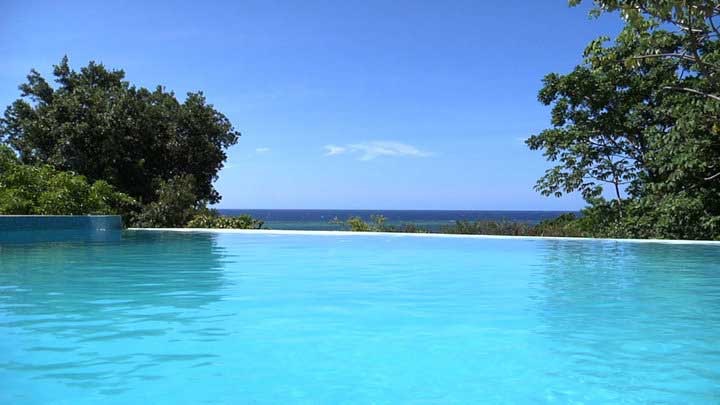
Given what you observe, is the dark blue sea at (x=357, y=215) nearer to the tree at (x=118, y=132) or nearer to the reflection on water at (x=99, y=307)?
the tree at (x=118, y=132)

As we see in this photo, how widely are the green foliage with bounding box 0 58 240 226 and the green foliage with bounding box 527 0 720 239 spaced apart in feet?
41.1

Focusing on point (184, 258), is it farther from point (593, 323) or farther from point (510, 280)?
point (593, 323)

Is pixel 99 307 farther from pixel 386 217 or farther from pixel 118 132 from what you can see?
pixel 386 217

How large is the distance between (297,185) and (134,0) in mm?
23845

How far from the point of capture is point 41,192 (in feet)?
53.3

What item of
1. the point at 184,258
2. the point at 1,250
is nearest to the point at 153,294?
the point at 184,258

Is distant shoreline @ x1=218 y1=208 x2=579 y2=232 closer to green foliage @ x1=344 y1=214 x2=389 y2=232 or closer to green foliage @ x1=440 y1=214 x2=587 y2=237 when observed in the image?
green foliage @ x1=344 y1=214 x2=389 y2=232

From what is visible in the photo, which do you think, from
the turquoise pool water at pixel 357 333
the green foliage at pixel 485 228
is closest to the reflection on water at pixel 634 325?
the turquoise pool water at pixel 357 333

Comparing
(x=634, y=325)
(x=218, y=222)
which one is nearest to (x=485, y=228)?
(x=218, y=222)

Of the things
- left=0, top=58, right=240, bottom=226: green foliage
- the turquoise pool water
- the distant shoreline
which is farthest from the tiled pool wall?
the distant shoreline

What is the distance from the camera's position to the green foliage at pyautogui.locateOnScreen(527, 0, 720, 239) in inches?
571

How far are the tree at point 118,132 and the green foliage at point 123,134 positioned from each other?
0.12ft

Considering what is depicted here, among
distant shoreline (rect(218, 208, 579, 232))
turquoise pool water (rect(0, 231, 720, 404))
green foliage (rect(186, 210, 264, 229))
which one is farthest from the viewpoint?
distant shoreline (rect(218, 208, 579, 232))

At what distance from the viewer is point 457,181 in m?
36.9
